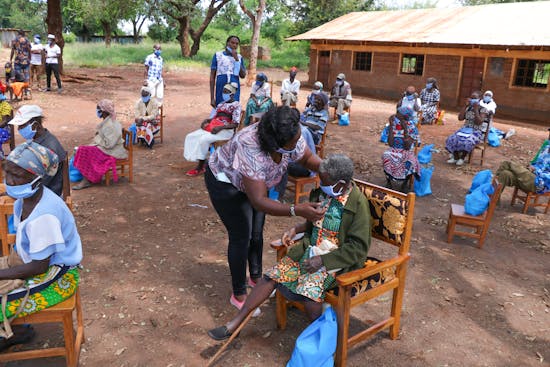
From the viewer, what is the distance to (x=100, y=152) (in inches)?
283

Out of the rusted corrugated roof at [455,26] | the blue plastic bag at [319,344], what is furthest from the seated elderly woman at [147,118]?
the rusted corrugated roof at [455,26]

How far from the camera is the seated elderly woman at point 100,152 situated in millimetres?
7109

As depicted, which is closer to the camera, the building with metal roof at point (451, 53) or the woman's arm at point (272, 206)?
the woman's arm at point (272, 206)

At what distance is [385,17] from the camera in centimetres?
2223

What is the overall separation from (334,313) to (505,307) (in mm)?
2121

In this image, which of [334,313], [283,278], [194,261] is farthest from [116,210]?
[334,313]

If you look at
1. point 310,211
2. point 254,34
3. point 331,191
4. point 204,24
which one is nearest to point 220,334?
point 310,211

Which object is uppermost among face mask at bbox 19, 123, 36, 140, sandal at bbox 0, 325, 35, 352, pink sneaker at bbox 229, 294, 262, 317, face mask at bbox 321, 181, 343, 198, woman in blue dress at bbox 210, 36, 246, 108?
woman in blue dress at bbox 210, 36, 246, 108

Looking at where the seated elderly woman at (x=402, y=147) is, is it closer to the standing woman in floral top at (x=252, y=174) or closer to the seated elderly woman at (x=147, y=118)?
the standing woman in floral top at (x=252, y=174)

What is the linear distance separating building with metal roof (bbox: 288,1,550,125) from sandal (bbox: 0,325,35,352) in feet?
51.7

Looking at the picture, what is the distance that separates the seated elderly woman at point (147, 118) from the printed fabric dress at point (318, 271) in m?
6.81

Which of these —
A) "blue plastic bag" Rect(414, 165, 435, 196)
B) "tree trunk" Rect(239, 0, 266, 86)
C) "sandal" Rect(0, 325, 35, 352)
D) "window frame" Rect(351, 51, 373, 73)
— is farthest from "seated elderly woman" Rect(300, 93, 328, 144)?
"window frame" Rect(351, 51, 373, 73)

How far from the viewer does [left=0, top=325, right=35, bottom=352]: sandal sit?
3.47 m

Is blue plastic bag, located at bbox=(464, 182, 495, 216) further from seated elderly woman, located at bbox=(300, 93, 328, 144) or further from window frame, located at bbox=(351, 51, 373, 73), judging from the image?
window frame, located at bbox=(351, 51, 373, 73)
